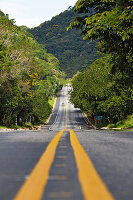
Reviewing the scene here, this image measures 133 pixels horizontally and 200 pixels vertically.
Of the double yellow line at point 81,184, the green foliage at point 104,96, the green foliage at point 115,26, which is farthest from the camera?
the green foliage at point 104,96

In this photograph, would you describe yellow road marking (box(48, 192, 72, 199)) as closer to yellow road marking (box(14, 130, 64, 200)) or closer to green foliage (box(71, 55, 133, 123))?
yellow road marking (box(14, 130, 64, 200))

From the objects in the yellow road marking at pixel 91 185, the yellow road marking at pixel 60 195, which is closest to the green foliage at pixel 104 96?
the yellow road marking at pixel 91 185

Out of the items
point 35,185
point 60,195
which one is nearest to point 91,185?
point 60,195

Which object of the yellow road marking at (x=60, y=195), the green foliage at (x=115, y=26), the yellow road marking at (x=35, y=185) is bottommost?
the yellow road marking at (x=60, y=195)

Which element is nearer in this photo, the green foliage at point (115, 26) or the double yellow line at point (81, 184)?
the double yellow line at point (81, 184)

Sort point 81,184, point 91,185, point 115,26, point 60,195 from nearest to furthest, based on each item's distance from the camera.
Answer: point 60,195, point 91,185, point 81,184, point 115,26

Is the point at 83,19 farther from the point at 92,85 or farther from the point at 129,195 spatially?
the point at 92,85

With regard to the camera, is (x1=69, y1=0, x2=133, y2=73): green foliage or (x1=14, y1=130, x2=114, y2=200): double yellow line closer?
(x1=14, y1=130, x2=114, y2=200): double yellow line

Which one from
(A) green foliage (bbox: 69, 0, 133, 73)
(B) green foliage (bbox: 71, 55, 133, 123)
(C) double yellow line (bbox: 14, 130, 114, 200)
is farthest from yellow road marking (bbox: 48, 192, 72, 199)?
(B) green foliage (bbox: 71, 55, 133, 123)

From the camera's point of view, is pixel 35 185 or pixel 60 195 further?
pixel 35 185

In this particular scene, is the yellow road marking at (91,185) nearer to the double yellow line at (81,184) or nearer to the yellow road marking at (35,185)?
the double yellow line at (81,184)

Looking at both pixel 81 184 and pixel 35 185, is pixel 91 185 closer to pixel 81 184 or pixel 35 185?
pixel 81 184

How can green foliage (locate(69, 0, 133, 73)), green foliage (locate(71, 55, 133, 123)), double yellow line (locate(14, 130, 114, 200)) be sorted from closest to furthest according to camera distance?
double yellow line (locate(14, 130, 114, 200))
green foliage (locate(69, 0, 133, 73))
green foliage (locate(71, 55, 133, 123))

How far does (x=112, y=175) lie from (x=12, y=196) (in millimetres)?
1519
